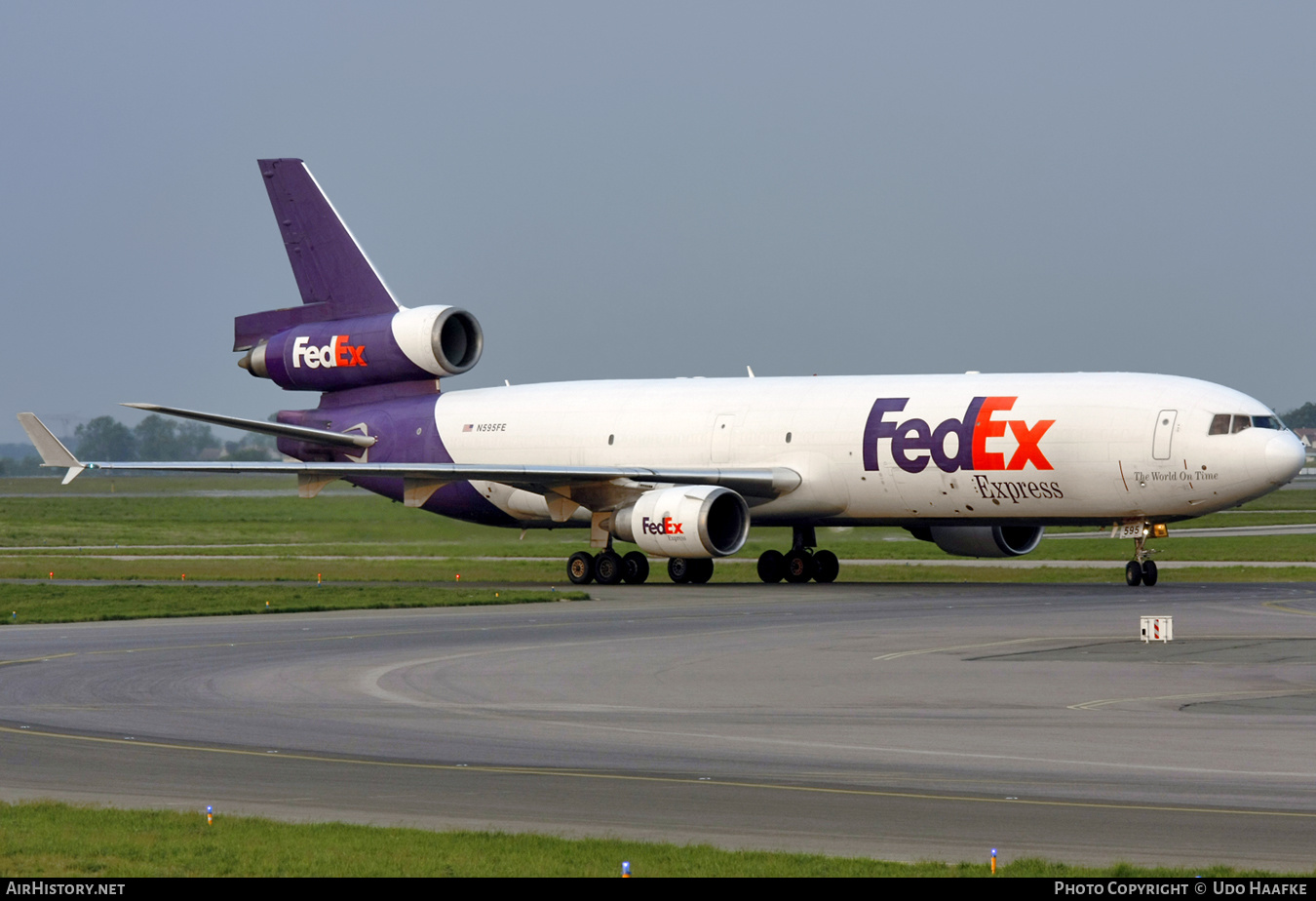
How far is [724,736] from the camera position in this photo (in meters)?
14.6

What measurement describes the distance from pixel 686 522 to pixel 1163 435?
981 centimetres

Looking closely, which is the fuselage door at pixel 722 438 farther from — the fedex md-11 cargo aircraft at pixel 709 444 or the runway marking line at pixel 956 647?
the runway marking line at pixel 956 647

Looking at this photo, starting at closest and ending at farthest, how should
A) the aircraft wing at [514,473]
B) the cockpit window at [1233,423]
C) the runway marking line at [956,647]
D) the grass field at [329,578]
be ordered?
the grass field at [329,578] < the runway marking line at [956,647] < the cockpit window at [1233,423] < the aircraft wing at [514,473]

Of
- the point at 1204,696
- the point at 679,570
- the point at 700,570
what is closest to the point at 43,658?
the point at 1204,696

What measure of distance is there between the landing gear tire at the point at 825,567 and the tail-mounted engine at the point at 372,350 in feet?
37.0

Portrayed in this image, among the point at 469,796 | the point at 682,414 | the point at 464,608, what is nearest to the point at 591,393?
the point at 682,414

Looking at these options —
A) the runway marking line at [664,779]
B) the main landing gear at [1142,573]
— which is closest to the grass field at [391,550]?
the main landing gear at [1142,573]

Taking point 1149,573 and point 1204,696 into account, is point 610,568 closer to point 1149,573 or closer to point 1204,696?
point 1149,573

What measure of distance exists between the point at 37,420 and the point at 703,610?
16037 mm

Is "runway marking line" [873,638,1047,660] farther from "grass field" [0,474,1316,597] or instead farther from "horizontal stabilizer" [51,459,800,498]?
"grass field" [0,474,1316,597]

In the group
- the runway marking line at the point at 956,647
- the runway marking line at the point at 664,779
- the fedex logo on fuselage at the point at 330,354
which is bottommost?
the runway marking line at the point at 664,779

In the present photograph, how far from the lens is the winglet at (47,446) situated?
35.9 m

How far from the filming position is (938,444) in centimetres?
3494

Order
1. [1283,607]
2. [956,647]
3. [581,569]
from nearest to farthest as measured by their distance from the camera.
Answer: [956,647] → [1283,607] → [581,569]
